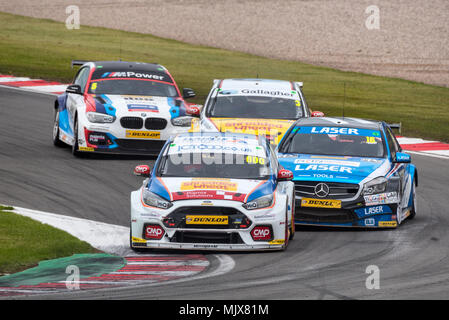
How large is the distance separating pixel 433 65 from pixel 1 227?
93.1 feet

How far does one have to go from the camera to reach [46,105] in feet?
78.7

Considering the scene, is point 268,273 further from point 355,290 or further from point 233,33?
point 233,33

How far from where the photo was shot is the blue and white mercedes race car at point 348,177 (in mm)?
12641

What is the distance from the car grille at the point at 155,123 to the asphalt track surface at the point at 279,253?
2.16ft

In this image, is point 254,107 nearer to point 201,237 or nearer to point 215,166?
point 215,166

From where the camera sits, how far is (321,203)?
12633 millimetres

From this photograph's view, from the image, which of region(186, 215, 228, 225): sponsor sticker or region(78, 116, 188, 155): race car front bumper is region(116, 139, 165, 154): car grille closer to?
region(78, 116, 188, 155): race car front bumper

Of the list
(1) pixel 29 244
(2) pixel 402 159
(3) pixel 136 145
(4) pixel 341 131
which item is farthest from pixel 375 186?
(3) pixel 136 145

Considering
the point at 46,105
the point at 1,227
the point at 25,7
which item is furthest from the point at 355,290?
the point at 25,7

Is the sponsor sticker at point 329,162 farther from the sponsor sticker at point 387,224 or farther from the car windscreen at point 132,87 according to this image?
the car windscreen at point 132,87

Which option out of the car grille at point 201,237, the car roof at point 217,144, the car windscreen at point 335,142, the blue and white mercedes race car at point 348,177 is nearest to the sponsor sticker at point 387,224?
the blue and white mercedes race car at point 348,177

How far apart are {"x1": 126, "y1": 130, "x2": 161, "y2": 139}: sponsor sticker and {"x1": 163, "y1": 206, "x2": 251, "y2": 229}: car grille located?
266 inches

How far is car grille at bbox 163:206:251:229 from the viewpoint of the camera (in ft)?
36.0

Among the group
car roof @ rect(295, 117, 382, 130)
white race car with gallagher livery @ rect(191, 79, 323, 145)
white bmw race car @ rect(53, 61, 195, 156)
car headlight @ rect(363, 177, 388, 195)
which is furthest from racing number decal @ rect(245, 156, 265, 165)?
→ white bmw race car @ rect(53, 61, 195, 156)
